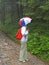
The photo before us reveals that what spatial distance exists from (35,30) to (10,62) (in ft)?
13.5

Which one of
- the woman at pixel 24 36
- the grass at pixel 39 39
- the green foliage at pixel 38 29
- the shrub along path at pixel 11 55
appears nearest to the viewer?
the woman at pixel 24 36

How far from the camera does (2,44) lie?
1275 centimetres

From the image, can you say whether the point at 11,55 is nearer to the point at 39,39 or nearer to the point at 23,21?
the point at 23,21

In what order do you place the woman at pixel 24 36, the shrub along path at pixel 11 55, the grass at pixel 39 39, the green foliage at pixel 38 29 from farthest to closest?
the green foliage at pixel 38 29, the grass at pixel 39 39, the shrub along path at pixel 11 55, the woman at pixel 24 36

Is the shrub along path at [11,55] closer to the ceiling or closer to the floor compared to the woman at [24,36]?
closer to the floor

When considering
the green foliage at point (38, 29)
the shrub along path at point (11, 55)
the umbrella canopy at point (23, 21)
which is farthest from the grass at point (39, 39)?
the umbrella canopy at point (23, 21)

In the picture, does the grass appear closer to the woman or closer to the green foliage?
the green foliage

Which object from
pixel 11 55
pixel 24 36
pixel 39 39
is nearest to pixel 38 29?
pixel 39 39

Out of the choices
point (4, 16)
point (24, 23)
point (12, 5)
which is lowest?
point (4, 16)

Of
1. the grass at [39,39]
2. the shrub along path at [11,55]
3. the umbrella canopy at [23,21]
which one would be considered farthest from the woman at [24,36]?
the grass at [39,39]

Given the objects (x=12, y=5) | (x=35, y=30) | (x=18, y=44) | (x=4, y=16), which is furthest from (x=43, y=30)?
(x=4, y=16)

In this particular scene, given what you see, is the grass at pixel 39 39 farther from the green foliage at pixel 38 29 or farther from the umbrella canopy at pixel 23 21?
the umbrella canopy at pixel 23 21

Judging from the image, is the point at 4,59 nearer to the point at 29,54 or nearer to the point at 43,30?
the point at 29,54

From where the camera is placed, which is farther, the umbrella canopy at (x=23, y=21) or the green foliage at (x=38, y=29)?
the green foliage at (x=38, y=29)
